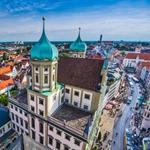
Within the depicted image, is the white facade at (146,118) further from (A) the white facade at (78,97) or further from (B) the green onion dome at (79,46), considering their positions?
(B) the green onion dome at (79,46)

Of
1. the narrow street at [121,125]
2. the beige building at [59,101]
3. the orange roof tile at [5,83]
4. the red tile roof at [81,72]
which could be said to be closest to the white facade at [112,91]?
the narrow street at [121,125]

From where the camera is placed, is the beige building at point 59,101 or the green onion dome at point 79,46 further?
the green onion dome at point 79,46

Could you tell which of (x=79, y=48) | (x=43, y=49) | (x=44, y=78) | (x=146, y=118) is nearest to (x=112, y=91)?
(x=146, y=118)

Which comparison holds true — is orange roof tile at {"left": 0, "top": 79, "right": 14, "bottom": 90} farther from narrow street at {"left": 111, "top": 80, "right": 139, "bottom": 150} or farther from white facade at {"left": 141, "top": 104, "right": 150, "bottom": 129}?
white facade at {"left": 141, "top": 104, "right": 150, "bottom": 129}

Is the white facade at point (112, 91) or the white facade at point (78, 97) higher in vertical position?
the white facade at point (78, 97)

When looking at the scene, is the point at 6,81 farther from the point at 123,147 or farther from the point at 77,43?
the point at 123,147

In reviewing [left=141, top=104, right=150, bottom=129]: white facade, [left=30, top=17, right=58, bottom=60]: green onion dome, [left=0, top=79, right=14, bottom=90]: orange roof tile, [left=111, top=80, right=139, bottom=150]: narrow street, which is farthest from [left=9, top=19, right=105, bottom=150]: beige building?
[left=0, top=79, right=14, bottom=90]: orange roof tile

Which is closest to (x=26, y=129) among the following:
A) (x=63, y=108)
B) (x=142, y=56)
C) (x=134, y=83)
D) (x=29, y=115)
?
(x=29, y=115)

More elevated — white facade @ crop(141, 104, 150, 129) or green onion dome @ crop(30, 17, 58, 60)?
green onion dome @ crop(30, 17, 58, 60)

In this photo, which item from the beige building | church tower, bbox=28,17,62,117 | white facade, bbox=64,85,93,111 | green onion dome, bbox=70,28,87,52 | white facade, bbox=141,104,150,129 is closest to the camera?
church tower, bbox=28,17,62,117

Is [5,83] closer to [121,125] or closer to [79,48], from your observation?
[79,48]
